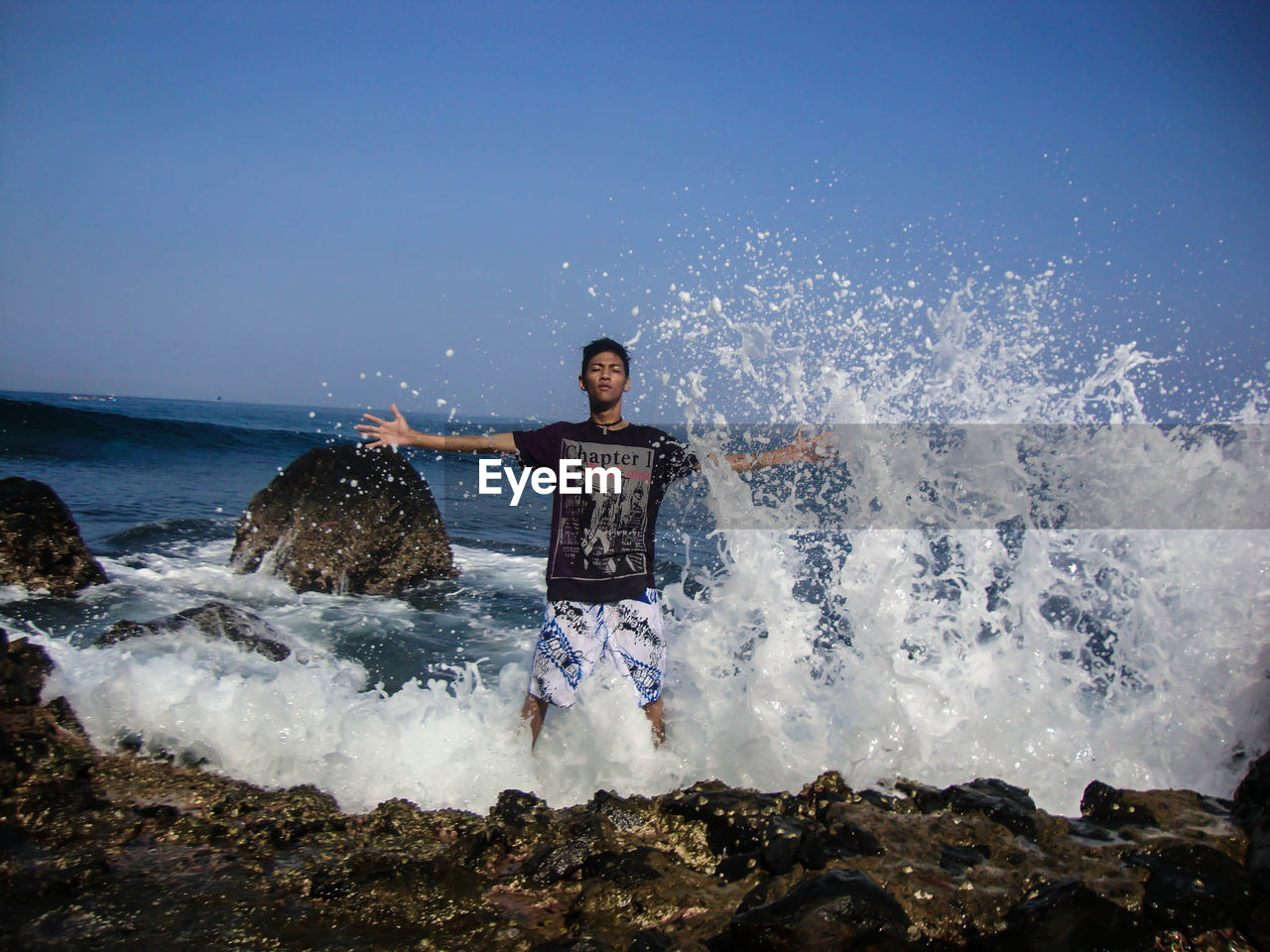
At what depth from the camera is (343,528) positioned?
25.5 feet

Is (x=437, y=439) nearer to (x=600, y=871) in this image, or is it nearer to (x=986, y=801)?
(x=600, y=871)

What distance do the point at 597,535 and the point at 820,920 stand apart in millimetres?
1950

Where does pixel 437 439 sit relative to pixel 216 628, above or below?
above

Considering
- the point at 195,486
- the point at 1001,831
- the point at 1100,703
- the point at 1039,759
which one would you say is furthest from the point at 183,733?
Result: the point at 195,486

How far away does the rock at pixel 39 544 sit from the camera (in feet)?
20.4

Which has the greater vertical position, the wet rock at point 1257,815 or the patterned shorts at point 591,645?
the patterned shorts at point 591,645

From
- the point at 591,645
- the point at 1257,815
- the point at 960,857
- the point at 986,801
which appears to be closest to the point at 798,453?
the point at 591,645

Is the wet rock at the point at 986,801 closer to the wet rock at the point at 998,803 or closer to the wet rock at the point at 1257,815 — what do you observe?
the wet rock at the point at 998,803

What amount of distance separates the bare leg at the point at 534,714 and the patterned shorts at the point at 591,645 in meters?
0.07

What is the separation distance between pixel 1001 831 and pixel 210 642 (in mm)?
4770

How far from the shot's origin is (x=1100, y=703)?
4.57 metres

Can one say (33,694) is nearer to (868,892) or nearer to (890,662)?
(868,892)

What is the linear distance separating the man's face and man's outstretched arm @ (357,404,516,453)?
1.56ft

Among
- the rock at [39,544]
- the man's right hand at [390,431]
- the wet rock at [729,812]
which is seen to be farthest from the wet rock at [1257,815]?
the rock at [39,544]
